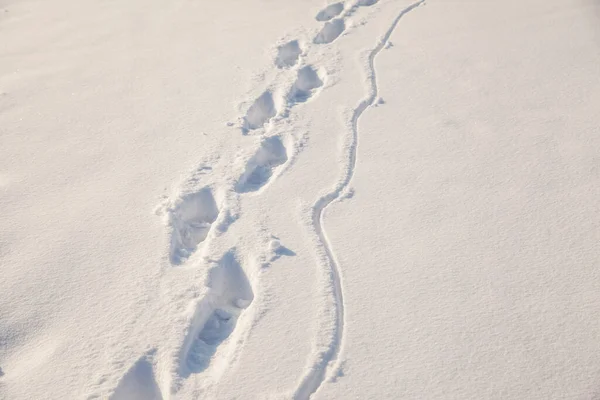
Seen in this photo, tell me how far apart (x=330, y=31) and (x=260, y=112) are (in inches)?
36.6

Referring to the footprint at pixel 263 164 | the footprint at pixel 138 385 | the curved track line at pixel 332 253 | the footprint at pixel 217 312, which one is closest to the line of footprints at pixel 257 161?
the footprint at pixel 263 164

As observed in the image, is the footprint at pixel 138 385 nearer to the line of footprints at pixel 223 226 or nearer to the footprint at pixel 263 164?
the line of footprints at pixel 223 226

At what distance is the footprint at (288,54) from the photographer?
331cm

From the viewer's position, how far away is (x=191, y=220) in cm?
233

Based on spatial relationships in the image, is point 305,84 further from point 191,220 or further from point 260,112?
point 191,220

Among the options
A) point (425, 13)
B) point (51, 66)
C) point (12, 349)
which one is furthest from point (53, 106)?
point (425, 13)

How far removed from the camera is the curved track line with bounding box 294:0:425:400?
1.69 metres

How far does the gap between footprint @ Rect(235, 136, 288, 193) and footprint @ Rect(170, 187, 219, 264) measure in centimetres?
12

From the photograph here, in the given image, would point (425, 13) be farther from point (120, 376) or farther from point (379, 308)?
point (120, 376)

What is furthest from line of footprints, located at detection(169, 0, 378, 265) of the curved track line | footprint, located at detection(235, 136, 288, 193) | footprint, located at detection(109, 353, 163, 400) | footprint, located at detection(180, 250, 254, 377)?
footprint, located at detection(109, 353, 163, 400)

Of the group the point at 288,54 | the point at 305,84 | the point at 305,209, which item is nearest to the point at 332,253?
the point at 305,209

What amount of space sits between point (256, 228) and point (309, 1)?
2146 mm

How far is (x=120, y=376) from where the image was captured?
5.59 feet

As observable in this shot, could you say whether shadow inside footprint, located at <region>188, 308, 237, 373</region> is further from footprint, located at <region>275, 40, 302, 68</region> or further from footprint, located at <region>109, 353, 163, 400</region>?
footprint, located at <region>275, 40, 302, 68</region>
